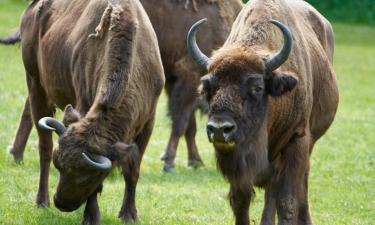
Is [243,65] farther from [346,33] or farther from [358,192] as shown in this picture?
[346,33]

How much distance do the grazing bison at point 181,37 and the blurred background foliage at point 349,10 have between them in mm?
27246

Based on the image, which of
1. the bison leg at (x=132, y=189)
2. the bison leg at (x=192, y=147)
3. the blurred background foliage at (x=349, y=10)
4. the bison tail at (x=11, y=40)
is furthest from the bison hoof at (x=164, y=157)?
the blurred background foliage at (x=349, y=10)

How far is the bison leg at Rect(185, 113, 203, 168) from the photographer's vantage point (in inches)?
533

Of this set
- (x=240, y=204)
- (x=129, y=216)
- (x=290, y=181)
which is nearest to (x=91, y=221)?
(x=129, y=216)

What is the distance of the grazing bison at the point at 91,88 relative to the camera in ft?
26.6

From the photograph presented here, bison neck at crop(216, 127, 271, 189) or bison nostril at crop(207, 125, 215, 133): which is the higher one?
bison nostril at crop(207, 125, 215, 133)

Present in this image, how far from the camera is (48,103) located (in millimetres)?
10461

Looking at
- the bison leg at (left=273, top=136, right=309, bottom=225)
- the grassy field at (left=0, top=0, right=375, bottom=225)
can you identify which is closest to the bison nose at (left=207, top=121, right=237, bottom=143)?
the bison leg at (left=273, top=136, right=309, bottom=225)

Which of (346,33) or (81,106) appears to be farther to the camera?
(346,33)

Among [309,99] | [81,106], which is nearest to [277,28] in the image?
[309,99]

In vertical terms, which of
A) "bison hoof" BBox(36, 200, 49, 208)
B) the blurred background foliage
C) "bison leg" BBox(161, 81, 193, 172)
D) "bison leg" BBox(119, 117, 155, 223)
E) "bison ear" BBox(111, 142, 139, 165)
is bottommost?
the blurred background foliage

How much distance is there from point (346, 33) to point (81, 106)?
95.0 ft

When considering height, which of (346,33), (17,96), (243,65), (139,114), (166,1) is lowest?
(346,33)

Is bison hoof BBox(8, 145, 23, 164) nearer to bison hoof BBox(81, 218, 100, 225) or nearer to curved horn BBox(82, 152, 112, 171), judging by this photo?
bison hoof BBox(81, 218, 100, 225)
